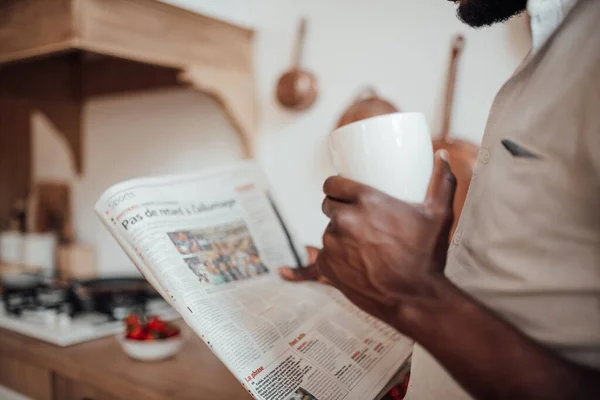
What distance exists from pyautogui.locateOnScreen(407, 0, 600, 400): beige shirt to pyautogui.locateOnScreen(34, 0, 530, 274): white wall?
0.66m

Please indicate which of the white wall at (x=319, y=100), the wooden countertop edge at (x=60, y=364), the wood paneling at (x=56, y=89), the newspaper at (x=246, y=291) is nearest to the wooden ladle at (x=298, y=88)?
the white wall at (x=319, y=100)

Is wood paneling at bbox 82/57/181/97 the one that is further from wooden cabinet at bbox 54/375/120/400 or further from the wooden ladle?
wooden cabinet at bbox 54/375/120/400

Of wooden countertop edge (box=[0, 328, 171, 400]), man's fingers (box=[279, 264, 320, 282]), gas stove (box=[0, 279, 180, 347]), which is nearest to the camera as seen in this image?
man's fingers (box=[279, 264, 320, 282])

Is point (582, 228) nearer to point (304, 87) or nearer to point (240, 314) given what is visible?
point (240, 314)

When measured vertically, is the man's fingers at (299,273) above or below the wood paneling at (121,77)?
below

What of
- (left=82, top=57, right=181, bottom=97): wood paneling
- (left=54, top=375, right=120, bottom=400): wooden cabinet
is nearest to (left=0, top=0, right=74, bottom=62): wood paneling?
(left=82, top=57, right=181, bottom=97): wood paneling

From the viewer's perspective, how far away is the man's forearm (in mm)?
320

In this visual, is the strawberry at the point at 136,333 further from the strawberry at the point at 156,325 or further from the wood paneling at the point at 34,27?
the wood paneling at the point at 34,27

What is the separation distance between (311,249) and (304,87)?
54cm

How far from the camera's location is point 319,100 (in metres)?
1.27

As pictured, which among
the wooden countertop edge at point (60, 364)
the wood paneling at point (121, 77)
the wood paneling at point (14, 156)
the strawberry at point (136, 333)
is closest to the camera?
the wooden countertop edge at point (60, 364)

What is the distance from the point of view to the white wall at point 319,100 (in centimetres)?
104

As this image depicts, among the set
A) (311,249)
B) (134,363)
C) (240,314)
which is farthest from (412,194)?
(134,363)

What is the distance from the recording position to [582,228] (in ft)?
1.11
